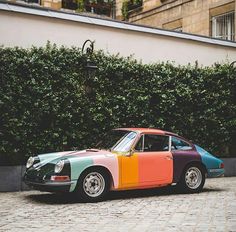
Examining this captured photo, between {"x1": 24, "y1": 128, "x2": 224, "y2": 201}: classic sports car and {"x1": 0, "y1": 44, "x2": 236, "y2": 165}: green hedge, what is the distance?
62.9 inches

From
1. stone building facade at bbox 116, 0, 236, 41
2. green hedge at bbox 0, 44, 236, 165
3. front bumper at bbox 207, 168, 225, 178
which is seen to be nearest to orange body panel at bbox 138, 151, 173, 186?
front bumper at bbox 207, 168, 225, 178

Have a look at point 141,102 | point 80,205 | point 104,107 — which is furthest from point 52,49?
point 80,205

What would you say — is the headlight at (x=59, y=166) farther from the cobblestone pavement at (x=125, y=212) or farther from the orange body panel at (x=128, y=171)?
the orange body panel at (x=128, y=171)

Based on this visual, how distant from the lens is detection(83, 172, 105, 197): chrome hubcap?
29.8 ft

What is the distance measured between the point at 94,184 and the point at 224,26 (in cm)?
1485

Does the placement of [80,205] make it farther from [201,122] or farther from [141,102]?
[201,122]

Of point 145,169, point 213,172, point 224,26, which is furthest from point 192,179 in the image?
point 224,26

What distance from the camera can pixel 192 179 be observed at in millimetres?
10570

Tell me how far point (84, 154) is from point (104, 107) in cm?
327

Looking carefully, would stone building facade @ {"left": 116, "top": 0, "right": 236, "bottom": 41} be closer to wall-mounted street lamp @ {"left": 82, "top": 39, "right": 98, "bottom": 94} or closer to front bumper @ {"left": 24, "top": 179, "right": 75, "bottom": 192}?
wall-mounted street lamp @ {"left": 82, "top": 39, "right": 98, "bottom": 94}

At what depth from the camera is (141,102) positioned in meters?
13.0

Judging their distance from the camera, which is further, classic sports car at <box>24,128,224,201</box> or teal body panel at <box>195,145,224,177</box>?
teal body panel at <box>195,145,224,177</box>

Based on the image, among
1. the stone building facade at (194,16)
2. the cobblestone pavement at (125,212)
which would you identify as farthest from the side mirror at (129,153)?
the stone building facade at (194,16)

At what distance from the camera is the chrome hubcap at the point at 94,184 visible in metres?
9.08
